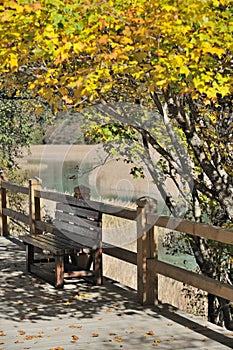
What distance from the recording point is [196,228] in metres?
6.64

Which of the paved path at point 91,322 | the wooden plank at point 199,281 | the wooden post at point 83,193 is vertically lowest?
the paved path at point 91,322

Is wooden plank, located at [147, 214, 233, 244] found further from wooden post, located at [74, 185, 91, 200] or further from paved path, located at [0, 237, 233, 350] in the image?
wooden post, located at [74, 185, 91, 200]

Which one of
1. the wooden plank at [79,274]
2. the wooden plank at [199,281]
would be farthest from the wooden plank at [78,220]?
the wooden plank at [199,281]

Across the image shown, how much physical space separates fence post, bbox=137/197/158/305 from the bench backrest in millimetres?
1066

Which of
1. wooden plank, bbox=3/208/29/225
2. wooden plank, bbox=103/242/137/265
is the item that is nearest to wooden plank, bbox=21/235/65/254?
wooden plank, bbox=103/242/137/265

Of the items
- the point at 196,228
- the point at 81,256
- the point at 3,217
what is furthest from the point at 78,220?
the point at 3,217

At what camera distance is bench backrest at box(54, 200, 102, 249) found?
859 centimetres

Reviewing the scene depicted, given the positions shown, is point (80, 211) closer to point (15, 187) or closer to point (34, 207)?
point (34, 207)

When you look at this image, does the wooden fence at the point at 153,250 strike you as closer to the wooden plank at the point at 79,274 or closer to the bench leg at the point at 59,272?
the wooden plank at the point at 79,274

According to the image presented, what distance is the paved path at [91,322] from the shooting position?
6238 millimetres

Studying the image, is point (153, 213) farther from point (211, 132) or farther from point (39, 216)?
point (39, 216)

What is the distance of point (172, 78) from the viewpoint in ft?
19.0

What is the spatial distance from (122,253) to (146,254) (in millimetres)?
762

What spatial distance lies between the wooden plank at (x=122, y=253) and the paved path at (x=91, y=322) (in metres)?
0.38
